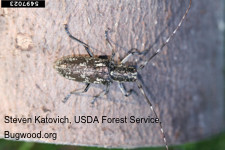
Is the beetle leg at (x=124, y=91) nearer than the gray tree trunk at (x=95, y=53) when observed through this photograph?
No

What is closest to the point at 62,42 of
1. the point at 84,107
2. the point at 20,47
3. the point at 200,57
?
the point at 20,47

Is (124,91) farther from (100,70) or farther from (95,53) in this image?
(95,53)

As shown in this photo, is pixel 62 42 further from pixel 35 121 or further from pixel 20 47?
pixel 35 121

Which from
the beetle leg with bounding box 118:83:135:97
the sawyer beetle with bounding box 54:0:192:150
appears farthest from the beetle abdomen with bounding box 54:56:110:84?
the beetle leg with bounding box 118:83:135:97

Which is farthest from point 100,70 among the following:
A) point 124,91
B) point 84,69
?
point 124,91

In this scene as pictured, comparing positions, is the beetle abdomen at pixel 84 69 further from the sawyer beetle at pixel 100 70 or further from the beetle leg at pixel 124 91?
the beetle leg at pixel 124 91

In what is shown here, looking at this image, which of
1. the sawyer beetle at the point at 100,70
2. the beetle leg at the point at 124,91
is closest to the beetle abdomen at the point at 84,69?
the sawyer beetle at the point at 100,70

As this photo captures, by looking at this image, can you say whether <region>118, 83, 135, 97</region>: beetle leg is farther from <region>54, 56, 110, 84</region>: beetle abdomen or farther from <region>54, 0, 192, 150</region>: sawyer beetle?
<region>54, 56, 110, 84</region>: beetle abdomen
